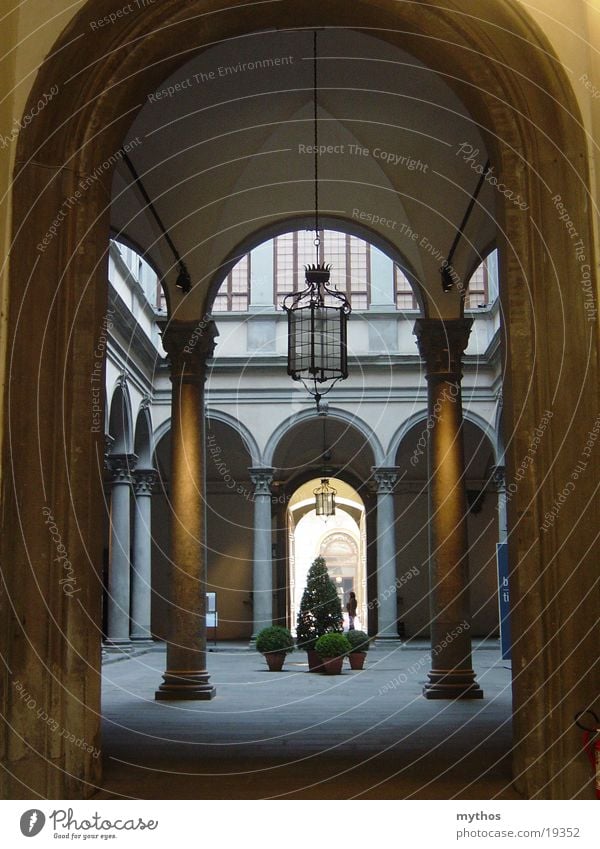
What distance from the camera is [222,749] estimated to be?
7664 mm

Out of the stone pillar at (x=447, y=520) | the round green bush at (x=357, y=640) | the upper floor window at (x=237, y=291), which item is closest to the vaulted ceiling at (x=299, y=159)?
the stone pillar at (x=447, y=520)

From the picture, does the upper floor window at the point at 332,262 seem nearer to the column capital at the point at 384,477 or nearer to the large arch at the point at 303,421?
the large arch at the point at 303,421

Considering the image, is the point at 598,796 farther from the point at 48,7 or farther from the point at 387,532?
the point at 387,532

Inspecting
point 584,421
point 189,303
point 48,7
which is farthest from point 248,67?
point 584,421

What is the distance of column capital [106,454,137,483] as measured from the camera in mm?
21250

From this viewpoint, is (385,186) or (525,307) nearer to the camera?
(525,307)

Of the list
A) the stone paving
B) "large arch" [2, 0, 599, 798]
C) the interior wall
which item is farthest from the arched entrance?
"large arch" [2, 0, 599, 798]

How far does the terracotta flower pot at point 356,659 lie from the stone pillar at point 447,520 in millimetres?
4883

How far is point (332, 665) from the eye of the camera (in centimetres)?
1537

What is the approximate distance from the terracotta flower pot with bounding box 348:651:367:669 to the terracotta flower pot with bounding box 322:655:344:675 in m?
1.00

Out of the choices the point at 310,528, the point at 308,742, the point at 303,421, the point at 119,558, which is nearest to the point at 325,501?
the point at 303,421

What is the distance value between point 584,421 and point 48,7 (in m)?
3.76

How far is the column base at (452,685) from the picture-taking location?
1127 cm

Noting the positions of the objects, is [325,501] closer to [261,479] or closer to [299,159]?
[261,479]
